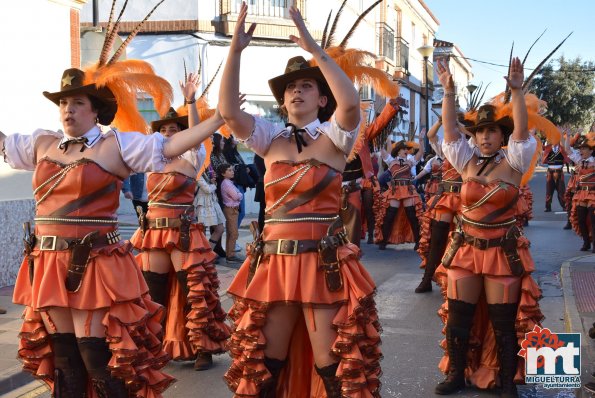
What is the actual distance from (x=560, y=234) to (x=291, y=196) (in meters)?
13.9

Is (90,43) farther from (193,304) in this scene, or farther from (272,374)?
(272,374)

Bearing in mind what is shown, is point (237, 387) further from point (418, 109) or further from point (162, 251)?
point (418, 109)

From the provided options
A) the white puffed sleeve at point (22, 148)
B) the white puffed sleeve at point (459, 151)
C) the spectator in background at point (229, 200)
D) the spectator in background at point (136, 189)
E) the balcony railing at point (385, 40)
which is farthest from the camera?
the balcony railing at point (385, 40)

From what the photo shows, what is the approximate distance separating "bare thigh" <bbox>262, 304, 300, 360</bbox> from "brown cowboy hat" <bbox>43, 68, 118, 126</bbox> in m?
1.65

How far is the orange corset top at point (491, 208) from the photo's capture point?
→ 5633 mm

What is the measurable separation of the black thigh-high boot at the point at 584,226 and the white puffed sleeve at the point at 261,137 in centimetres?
1098

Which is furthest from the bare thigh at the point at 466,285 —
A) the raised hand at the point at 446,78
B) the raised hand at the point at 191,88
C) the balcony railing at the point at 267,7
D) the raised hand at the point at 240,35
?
the balcony railing at the point at 267,7

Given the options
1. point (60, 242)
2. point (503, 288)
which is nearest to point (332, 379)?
point (60, 242)

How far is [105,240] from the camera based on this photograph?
14.5 feet

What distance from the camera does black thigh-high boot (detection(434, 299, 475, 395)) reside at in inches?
221

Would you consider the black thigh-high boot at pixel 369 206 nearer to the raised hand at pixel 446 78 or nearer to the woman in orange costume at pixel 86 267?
the raised hand at pixel 446 78

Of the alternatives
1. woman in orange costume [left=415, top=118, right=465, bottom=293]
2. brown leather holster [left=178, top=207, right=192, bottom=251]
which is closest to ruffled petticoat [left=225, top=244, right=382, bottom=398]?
brown leather holster [left=178, top=207, right=192, bottom=251]

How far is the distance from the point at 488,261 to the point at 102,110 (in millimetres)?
2912

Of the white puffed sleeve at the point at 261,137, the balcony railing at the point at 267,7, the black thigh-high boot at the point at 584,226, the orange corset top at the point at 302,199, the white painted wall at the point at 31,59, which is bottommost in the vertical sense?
the black thigh-high boot at the point at 584,226
